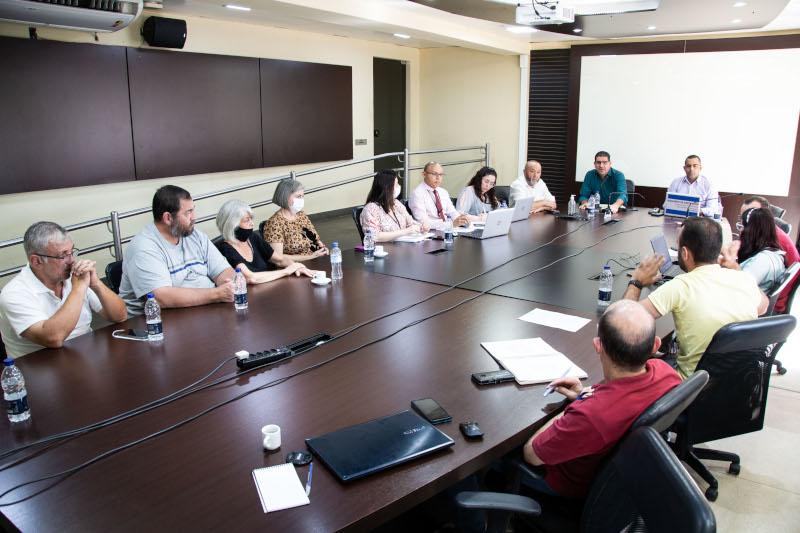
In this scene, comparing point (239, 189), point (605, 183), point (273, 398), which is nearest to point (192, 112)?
point (239, 189)

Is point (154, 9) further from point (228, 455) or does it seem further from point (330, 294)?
point (228, 455)

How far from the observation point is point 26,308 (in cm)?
226

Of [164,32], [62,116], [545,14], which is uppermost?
[164,32]

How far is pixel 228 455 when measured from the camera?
1.54 m

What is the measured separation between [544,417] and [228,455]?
3.04 ft

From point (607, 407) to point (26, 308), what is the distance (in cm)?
213

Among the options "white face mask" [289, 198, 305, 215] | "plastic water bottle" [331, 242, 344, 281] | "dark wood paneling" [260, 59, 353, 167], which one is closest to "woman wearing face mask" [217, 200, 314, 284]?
"plastic water bottle" [331, 242, 344, 281]

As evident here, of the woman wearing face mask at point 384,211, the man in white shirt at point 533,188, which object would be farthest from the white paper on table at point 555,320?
the man in white shirt at point 533,188

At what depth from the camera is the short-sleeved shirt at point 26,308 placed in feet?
7.39

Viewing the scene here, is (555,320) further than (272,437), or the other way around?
(555,320)

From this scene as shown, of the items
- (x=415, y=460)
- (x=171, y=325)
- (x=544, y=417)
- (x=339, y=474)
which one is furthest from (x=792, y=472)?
(x=171, y=325)

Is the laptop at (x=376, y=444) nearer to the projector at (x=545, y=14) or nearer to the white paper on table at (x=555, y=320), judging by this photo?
the white paper on table at (x=555, y=320)

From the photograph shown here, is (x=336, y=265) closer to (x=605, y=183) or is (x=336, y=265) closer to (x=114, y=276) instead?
(x=114, y=276)

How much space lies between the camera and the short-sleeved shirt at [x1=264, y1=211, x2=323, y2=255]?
3.90 m
